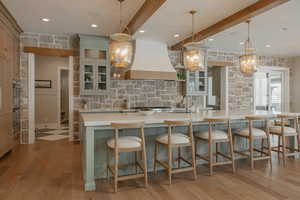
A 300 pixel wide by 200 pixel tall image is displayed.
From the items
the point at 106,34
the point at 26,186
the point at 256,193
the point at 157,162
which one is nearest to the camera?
the point at 256,193

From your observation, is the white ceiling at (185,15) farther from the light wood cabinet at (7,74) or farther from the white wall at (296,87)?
the white wall at (296,87)

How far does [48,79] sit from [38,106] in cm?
101

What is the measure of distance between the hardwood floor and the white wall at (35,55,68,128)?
12.0 ft

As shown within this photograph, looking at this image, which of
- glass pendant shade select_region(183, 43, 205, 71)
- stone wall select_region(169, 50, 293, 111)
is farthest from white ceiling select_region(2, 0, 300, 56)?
stone wall select_region(169, 50, 293, 111)

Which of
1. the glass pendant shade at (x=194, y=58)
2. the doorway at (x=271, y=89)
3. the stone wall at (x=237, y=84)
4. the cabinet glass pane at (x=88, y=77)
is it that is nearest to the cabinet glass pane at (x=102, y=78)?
the cabinet glass pane at (x=88, y=77)

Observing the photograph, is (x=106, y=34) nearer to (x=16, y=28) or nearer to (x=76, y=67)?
(x=76, y=67)

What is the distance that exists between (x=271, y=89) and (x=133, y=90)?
18.3 ft

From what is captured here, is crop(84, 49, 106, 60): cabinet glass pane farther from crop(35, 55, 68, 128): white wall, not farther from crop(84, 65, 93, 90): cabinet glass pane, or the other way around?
crop(35, 55, 68, 128): white wall

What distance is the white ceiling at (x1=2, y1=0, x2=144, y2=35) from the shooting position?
11.2 feet

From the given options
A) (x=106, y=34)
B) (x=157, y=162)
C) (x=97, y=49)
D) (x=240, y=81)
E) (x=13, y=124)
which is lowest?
(x=157, y=162)

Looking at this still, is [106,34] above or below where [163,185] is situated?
above

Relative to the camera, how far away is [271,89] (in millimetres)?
7750

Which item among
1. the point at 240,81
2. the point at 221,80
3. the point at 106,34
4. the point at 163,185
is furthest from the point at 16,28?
the point at 240,81

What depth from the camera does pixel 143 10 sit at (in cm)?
352
